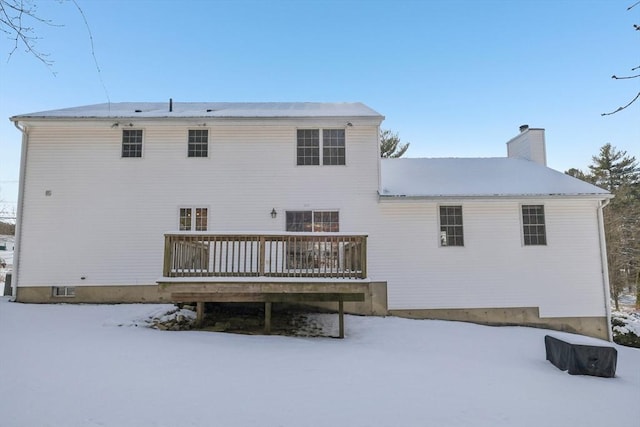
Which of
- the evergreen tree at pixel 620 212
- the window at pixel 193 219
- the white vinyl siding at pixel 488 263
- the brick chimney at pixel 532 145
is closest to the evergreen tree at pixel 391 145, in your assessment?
the brick chimney at pixel 532 145

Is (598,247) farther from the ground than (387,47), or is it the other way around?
(387,47)

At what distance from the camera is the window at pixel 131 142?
446 inches

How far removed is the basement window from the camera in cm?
1088

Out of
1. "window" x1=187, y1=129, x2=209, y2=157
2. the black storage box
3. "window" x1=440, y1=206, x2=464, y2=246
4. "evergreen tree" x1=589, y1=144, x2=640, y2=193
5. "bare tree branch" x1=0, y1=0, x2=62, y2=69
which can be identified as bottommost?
the black storage box

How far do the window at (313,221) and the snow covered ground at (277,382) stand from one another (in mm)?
3581

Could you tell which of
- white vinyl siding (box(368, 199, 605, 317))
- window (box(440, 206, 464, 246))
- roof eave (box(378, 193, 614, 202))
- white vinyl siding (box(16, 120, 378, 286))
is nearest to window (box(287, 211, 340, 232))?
white vinyl siding (box(16, 120, 378, 286))

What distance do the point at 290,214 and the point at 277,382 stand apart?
6.31 m

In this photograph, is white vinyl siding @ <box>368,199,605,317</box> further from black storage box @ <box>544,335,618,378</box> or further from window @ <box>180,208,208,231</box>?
window @ <box>180,208,208,231</box>

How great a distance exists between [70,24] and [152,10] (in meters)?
4.80

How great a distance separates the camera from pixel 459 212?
1135 centimetres

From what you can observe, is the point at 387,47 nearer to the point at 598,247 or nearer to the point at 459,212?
the point at 459,212

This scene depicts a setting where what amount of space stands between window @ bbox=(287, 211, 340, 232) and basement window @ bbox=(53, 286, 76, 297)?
252 inches

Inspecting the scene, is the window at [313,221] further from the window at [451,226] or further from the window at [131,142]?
the window at [131,142]

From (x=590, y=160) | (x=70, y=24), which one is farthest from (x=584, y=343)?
(x=590, y=160)
